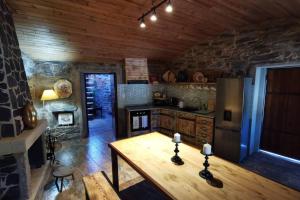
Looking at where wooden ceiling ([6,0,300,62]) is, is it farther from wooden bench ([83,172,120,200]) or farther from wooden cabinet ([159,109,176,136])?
wooden bench ([83,172,120,200])

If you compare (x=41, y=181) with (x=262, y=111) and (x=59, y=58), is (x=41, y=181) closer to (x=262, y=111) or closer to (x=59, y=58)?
(x=59, y=58)

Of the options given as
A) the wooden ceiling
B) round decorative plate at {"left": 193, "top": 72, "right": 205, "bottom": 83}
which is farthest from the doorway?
round decorative plate at {"left": 193, "top": 72, "right": 205, "bottom": 83}

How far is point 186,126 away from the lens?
14.9 ft

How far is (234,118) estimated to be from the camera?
3.48 metres

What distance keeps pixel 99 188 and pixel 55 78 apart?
352cm

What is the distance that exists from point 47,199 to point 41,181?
272 millimetres

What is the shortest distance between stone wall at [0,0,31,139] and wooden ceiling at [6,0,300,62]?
359 millimetres

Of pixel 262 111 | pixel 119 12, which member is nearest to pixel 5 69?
pixel 119 12

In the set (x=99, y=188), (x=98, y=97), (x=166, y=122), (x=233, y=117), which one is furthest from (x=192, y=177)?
(x=98, y=97)

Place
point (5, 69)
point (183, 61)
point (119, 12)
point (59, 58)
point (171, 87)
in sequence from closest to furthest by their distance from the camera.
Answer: point (5, 69), point (119, 12), point (59, 58), point (183, 61), point (171, 87)

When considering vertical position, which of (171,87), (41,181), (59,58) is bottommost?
(41,181)

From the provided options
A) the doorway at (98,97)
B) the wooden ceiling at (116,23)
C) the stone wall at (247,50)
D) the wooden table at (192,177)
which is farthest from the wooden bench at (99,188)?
the doorway at (98,97)

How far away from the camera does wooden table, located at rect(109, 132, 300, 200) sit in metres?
1.42

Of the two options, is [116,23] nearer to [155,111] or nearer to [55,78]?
[55,78]
